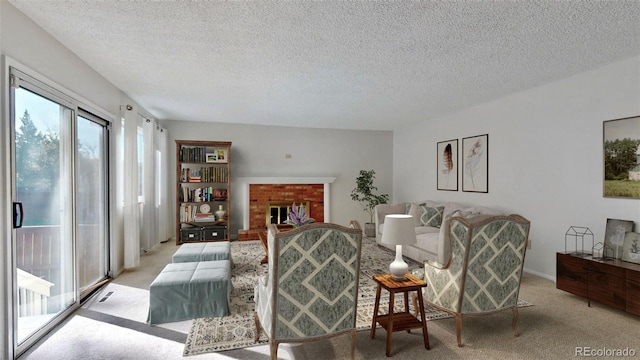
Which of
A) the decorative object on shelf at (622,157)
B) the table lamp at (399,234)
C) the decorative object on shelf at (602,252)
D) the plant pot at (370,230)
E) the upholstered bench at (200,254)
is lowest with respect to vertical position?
the plant pot at (370,230)

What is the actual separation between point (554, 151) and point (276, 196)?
5.03 m

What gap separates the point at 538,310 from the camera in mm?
3105

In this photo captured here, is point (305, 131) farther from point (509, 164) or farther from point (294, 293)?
point (294, 293)

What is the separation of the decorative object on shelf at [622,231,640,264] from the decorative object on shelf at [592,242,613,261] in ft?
0.41

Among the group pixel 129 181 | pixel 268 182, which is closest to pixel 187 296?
pixel 129 181

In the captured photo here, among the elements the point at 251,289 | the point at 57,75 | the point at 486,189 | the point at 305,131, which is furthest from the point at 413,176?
the point at 57,75

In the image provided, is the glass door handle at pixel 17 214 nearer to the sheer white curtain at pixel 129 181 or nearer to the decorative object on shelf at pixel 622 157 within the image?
the sheer white curtain at pixel 129 181

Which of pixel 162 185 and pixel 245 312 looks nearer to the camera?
pixel 245 312

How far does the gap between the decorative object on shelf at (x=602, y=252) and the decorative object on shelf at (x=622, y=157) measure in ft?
1.81

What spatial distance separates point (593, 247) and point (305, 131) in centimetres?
549

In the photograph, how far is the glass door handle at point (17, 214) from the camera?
7.43 ft

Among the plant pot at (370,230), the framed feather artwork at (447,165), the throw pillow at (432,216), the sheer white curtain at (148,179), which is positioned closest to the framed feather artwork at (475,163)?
the framed feather artwork at (447,165)

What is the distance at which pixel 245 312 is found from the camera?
9.99 feet

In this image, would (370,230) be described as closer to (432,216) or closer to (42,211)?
(432,216)
